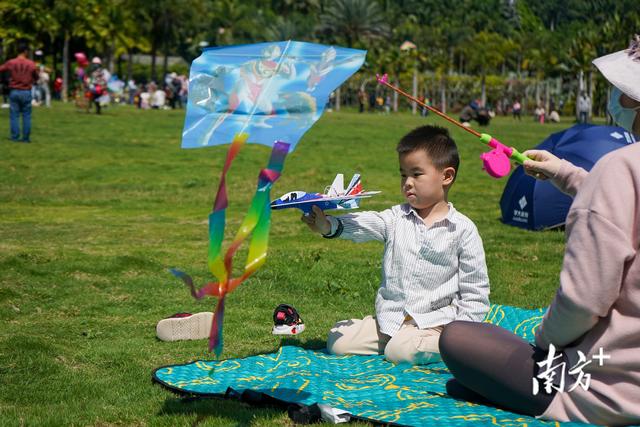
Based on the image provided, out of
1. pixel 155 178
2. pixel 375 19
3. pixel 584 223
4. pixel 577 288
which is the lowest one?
pixel 155 178

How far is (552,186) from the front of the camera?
11.5 metres

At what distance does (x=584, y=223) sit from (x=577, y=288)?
0.25m

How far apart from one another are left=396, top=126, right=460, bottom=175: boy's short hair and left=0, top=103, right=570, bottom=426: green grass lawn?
1514 mm

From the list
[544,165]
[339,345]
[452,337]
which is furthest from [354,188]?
[452,337]

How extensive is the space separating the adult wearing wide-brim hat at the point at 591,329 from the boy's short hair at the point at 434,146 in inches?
54.3

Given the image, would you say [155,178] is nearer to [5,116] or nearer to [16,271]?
[16,271]

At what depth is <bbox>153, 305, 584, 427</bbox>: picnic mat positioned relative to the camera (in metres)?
4.27

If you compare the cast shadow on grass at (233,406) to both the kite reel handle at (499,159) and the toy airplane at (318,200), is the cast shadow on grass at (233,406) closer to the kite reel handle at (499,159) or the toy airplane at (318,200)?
the toy airplane at (318,200)

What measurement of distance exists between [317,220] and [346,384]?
0.91 metres

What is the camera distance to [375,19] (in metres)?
90.4

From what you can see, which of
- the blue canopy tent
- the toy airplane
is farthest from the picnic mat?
the blue canopy tent

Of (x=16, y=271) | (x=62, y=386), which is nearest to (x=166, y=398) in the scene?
(x=62, y=386)

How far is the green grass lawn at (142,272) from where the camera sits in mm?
5031

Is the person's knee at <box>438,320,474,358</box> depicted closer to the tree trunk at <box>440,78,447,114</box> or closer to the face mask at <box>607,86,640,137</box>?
the face mask at <box>607,86,640,137</box>
